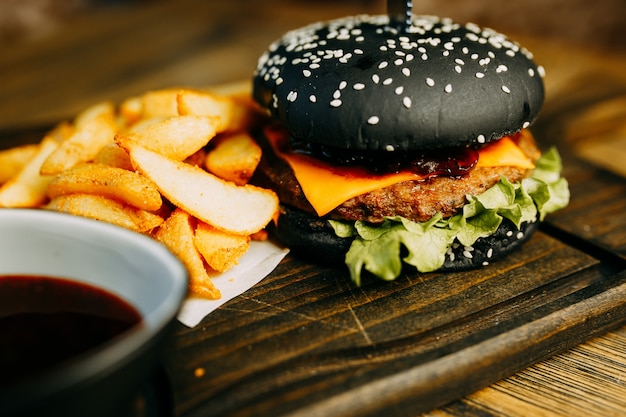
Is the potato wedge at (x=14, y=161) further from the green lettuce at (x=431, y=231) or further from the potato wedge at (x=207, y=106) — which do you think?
the green lettuce at (x=431, y=231)

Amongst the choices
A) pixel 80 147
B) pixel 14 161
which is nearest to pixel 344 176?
pixel 80 147

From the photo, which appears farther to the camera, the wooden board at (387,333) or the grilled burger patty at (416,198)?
the grilled burger patty at (416,198)

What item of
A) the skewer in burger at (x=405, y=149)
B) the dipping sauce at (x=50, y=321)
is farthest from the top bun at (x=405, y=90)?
the dipping sauce at (x=50, y=321)

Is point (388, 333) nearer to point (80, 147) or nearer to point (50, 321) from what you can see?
point (50, 321)

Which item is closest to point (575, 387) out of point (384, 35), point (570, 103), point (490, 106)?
point (490, 106)

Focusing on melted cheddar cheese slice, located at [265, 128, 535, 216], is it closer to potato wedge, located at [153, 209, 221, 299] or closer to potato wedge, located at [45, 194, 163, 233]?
potato wedge, located at [153, 209, 221, 299]

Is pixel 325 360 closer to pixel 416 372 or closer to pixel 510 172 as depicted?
pixel 416 372
